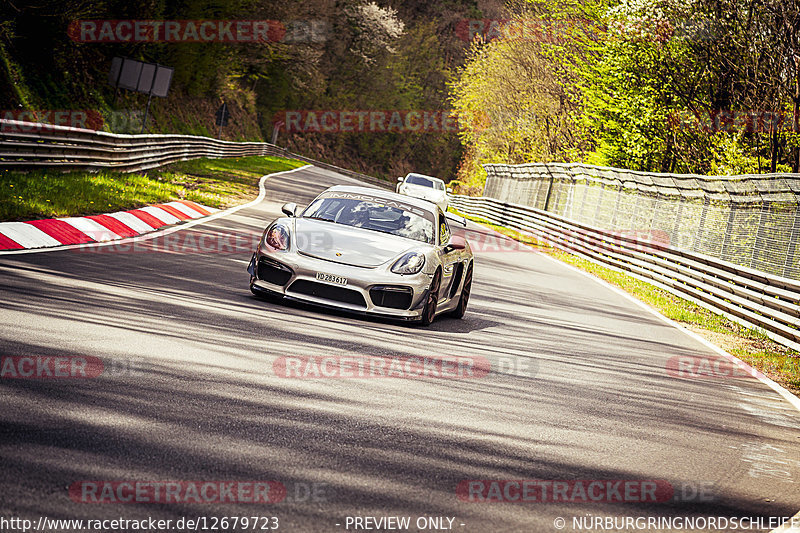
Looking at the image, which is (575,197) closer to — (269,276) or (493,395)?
(269,276)

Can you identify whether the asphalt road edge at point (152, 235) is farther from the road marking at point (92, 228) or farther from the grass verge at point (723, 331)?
the grass verge at point (723, 331)

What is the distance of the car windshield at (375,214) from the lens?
10602mm

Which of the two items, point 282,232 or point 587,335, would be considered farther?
point 587,335

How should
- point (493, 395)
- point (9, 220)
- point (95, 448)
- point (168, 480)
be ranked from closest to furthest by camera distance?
1. point (168, 480)
2. point (95, 448)
3. point (493, 395)
4. point (9, 220)

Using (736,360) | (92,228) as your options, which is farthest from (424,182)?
(736,360)

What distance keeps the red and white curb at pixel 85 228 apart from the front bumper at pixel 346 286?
351 cm

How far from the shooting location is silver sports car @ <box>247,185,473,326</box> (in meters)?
9.52

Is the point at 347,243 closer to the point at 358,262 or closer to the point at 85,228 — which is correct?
the point at 358,262

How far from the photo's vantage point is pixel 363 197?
1109 cm

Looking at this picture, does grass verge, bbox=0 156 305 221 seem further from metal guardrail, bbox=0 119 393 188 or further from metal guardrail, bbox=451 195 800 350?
metal guardrail, bbox=451 195 800 350

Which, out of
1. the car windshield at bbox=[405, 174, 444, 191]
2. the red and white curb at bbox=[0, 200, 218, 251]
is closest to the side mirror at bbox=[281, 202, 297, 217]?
the red and white curb at bbox=[0, 200, 218, 251]

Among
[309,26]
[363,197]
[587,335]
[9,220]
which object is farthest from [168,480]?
[309,26]

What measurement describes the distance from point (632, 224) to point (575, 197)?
647 cm

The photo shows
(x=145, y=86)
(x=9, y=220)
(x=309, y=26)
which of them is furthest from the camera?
(x=309, y=26)
